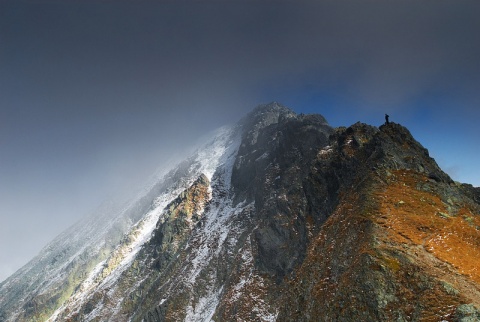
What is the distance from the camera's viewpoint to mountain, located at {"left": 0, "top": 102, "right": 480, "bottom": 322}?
2578 cm

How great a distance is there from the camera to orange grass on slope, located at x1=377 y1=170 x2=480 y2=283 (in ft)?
88.3

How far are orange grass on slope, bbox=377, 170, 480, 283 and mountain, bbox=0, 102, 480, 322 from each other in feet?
0.48

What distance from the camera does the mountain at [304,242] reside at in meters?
25.8

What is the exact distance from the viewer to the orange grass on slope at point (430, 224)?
26906 millimetres

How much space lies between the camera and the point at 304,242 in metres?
62.2

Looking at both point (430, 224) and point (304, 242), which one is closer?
point (430, 224)

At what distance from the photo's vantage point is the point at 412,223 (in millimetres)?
31125

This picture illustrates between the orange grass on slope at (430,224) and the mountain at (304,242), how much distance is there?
5.8 inches

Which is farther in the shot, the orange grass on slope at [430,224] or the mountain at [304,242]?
the orange grass on slope at [430,224]

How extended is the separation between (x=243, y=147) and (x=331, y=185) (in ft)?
272

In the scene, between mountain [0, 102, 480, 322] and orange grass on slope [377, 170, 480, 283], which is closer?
mountain [0, 102, 480, 322]

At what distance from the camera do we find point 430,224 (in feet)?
102

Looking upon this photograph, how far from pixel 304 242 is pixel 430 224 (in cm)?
3341

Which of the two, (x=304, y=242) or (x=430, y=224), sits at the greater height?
(x=304, y=242)
